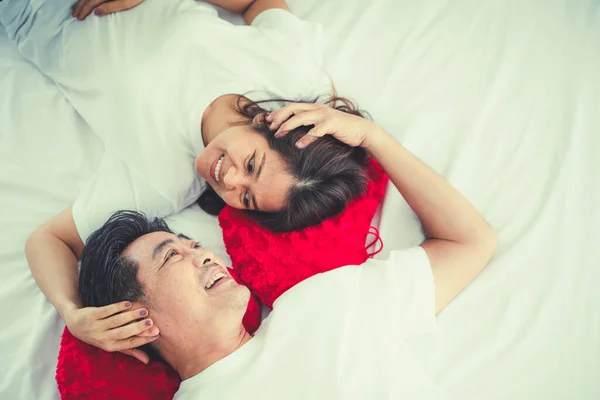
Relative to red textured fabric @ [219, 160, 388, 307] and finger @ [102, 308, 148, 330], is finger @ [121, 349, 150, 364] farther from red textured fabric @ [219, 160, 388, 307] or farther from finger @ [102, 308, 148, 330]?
red textured fabric @ [219, 160, 388, 307]

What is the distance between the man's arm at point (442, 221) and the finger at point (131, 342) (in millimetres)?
718

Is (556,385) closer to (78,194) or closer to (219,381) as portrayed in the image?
(219,381)

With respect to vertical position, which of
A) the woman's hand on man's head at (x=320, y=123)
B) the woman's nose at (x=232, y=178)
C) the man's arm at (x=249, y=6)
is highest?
the man's arm at (x=249, y=6)

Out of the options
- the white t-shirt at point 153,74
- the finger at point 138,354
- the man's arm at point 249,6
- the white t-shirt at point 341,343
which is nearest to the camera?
the white t-shirt at point 341,343

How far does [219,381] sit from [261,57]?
1005mm

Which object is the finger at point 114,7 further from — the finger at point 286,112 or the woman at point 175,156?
the finger at point 286,112

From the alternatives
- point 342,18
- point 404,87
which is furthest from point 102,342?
point 342,18

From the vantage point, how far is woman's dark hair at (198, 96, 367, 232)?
1.26m

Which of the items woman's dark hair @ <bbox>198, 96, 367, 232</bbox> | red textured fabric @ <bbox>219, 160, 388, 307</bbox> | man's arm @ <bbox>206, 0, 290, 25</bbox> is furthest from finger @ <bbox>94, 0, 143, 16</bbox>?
red textured fabric @ <bbox>219, 160, 388, 307</bbox>

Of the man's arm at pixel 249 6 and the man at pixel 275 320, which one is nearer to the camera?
the man at pixel 275 320

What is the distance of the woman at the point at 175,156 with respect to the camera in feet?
4.09

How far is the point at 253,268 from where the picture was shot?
1.31 m

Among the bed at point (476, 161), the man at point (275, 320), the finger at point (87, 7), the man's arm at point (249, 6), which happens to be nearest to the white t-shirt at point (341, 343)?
the man at point (275, 320)

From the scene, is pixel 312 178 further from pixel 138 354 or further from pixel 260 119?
pixel 138 354
